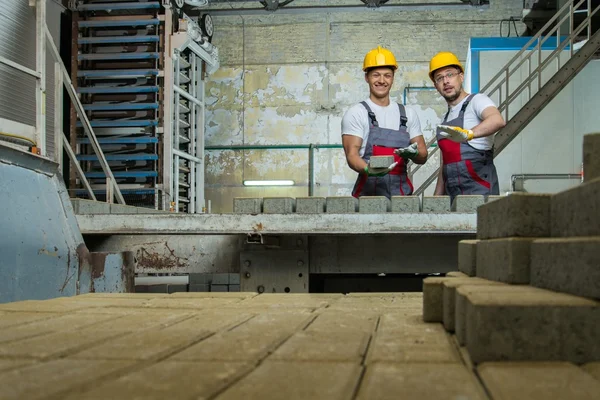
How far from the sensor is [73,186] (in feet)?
31.7

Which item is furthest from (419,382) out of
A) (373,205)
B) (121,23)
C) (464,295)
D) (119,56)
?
(121,23)

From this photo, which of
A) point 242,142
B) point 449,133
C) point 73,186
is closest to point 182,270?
point 449,133

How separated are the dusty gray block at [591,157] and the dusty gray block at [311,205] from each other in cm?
313

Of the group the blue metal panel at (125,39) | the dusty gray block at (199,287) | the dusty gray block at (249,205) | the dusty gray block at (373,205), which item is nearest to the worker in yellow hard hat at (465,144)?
the dusty gray block at (373,205)

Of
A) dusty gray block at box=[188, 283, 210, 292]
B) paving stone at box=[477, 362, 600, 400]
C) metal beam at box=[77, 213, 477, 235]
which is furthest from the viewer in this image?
dusty gray block at box=[188, 283, 210, 292]

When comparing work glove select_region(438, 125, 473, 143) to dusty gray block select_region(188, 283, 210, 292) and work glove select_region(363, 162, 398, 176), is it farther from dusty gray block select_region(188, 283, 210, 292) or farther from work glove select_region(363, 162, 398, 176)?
dusty gray block select_region(188, 283, 210, 292)

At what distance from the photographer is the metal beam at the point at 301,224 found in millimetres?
4938

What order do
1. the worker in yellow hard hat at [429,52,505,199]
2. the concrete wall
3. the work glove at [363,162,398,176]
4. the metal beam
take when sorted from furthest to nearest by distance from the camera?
the concrete wall → the worker in yellow hard hat at [429,52,505,199] → the work glove at [363,162,398,176] → the metal beam

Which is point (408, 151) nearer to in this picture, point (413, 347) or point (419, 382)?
point (413, 347)

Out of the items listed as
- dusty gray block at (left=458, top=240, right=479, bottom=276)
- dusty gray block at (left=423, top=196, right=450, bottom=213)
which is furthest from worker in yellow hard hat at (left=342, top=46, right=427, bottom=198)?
dusty gray block at (left=458, top=240, right=479, bottom=276)

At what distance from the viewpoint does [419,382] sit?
64.4 inches

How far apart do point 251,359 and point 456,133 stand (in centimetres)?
433

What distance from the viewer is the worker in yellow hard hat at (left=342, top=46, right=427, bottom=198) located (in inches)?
247

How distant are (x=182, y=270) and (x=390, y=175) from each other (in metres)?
2.17
